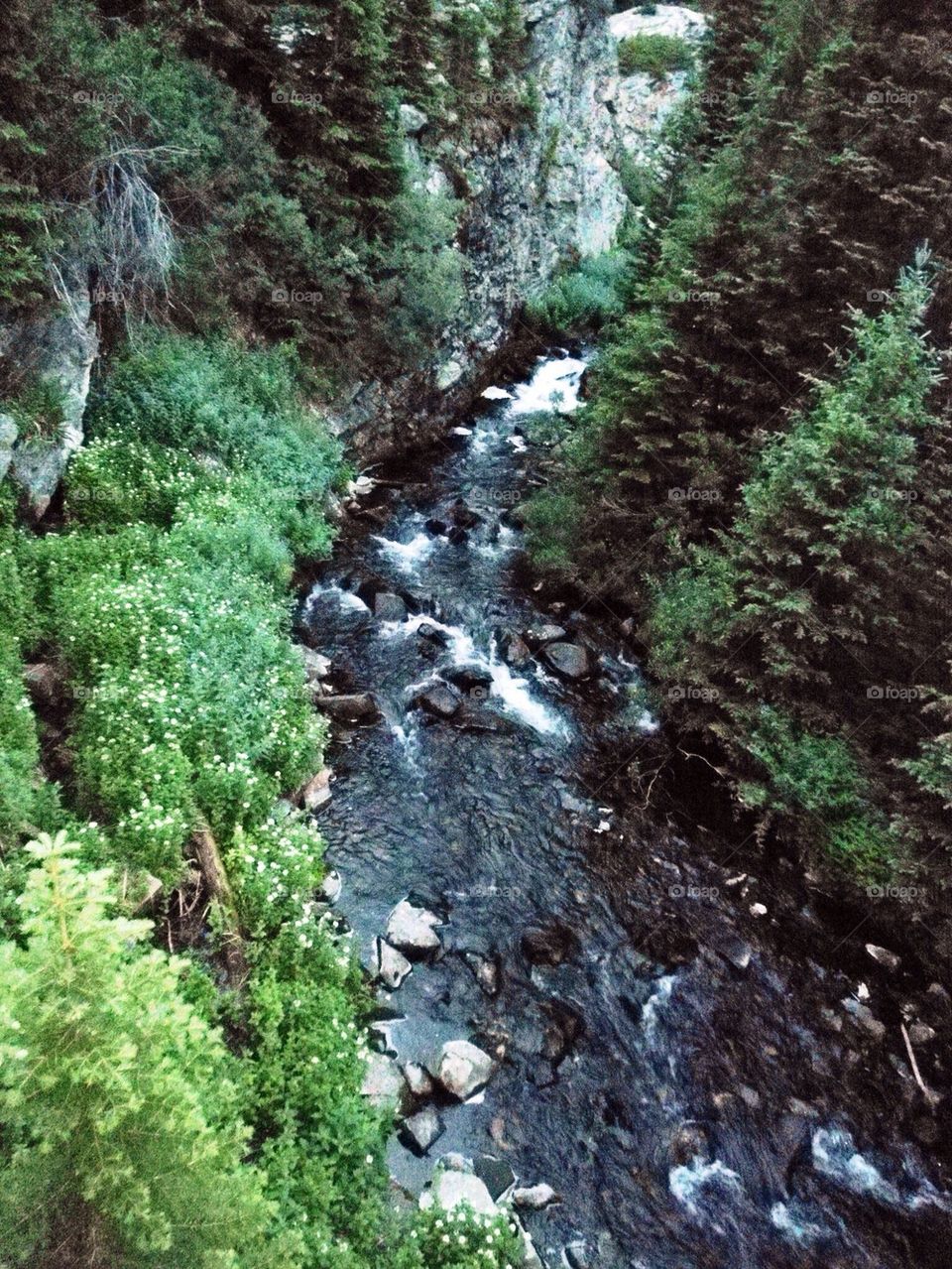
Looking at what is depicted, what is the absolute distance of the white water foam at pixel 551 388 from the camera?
22.9m

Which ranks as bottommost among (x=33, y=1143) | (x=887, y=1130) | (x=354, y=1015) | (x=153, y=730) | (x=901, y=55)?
(x=887, y=1130)

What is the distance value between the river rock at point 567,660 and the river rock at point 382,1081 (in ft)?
24.1

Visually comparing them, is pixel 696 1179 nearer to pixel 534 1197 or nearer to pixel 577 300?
pixel 534 1197

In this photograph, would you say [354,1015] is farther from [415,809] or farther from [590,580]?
[590,580]

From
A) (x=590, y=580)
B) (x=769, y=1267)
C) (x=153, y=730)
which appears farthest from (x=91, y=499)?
(x=769, y=1267)

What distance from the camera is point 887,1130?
758 cm

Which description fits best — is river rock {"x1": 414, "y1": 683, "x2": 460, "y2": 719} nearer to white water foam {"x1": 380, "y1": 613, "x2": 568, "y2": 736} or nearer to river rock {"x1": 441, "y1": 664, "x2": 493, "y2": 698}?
white water foam {"x1": 380, "y1": 613, "x2": 568, "y2": 736}

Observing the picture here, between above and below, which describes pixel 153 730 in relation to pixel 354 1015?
above

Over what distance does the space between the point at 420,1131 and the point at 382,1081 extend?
548mm

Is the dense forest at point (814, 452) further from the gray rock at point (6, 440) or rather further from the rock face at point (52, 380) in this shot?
the gray rock at point (6, 440)

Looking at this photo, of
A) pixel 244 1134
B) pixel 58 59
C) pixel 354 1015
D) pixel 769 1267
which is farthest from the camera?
pixel 58 59

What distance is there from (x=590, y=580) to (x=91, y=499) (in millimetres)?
8913

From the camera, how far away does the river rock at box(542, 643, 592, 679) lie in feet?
43.0

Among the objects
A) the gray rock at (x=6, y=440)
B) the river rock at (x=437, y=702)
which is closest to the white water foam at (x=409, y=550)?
the river rock at (x=437, y=702)
